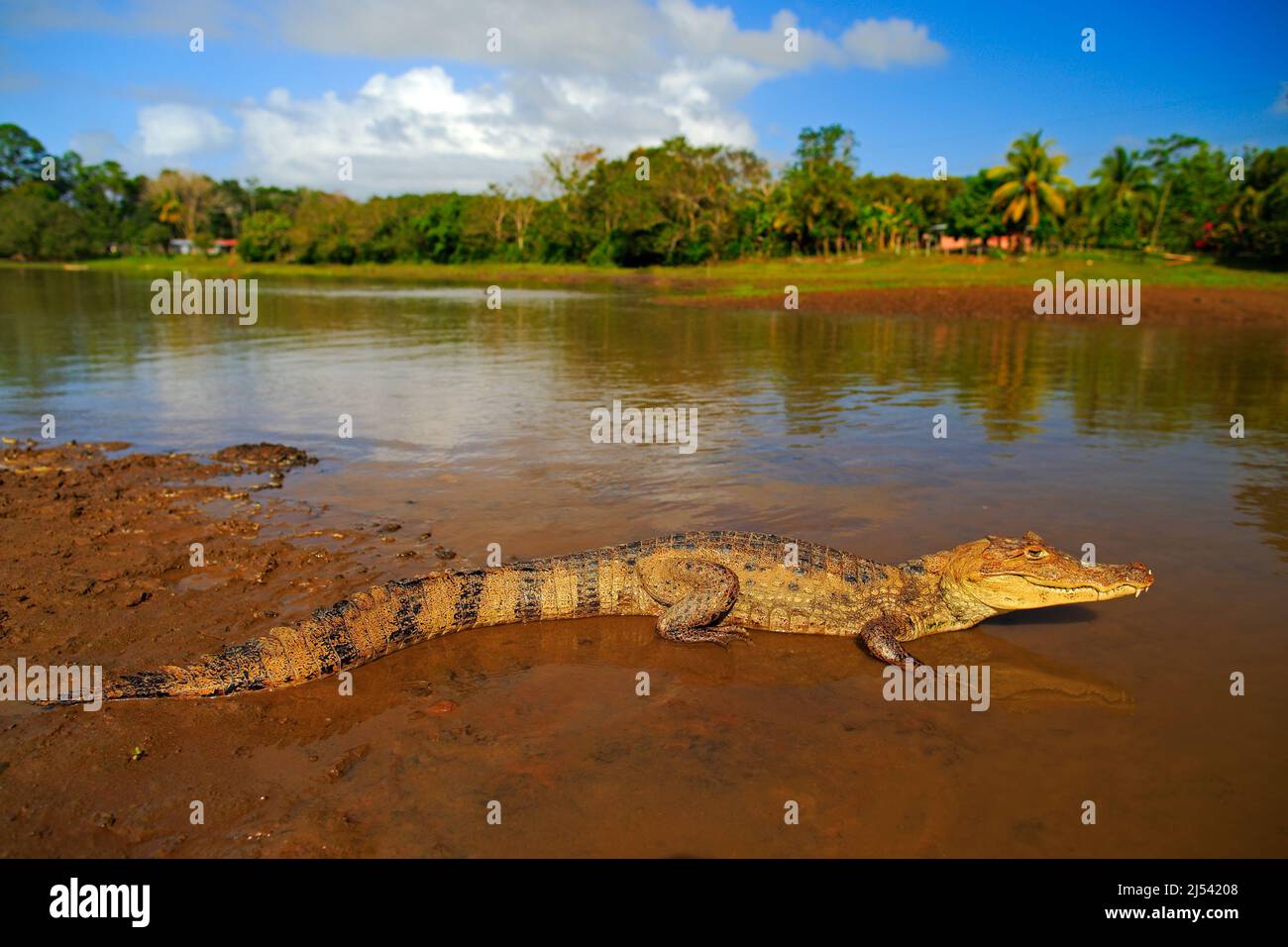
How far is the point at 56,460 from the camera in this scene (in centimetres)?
998

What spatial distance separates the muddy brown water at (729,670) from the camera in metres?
3.96

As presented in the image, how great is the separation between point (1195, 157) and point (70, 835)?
71764 mm

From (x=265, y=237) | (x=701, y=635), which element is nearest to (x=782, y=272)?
(x=701, y=635)

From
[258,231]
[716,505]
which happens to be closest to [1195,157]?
[716,505]

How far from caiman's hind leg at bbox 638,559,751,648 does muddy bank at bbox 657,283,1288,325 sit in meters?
28.0

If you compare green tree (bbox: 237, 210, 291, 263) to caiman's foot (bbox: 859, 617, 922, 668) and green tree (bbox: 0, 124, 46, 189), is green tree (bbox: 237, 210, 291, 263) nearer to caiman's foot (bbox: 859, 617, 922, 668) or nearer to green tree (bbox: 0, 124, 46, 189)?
green tree (bbox: 0, 124, 46, 189)

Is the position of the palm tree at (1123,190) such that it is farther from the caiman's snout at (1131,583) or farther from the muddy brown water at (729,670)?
the caiman's snout at (1131,583)

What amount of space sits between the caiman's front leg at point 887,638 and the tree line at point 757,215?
3851 centimetres

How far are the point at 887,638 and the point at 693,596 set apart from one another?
4.51 ft

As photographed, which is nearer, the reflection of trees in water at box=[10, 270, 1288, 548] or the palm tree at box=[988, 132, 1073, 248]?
the reflection of trees in water at box=[10, 270, 1288, 548]

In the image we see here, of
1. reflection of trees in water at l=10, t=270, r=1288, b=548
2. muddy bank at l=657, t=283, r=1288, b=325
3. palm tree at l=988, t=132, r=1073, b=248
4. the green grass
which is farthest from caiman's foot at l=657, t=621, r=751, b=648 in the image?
palm tree at l=988, t=132, r=1073, b=248

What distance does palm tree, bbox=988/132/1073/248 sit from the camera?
55.4 metres
